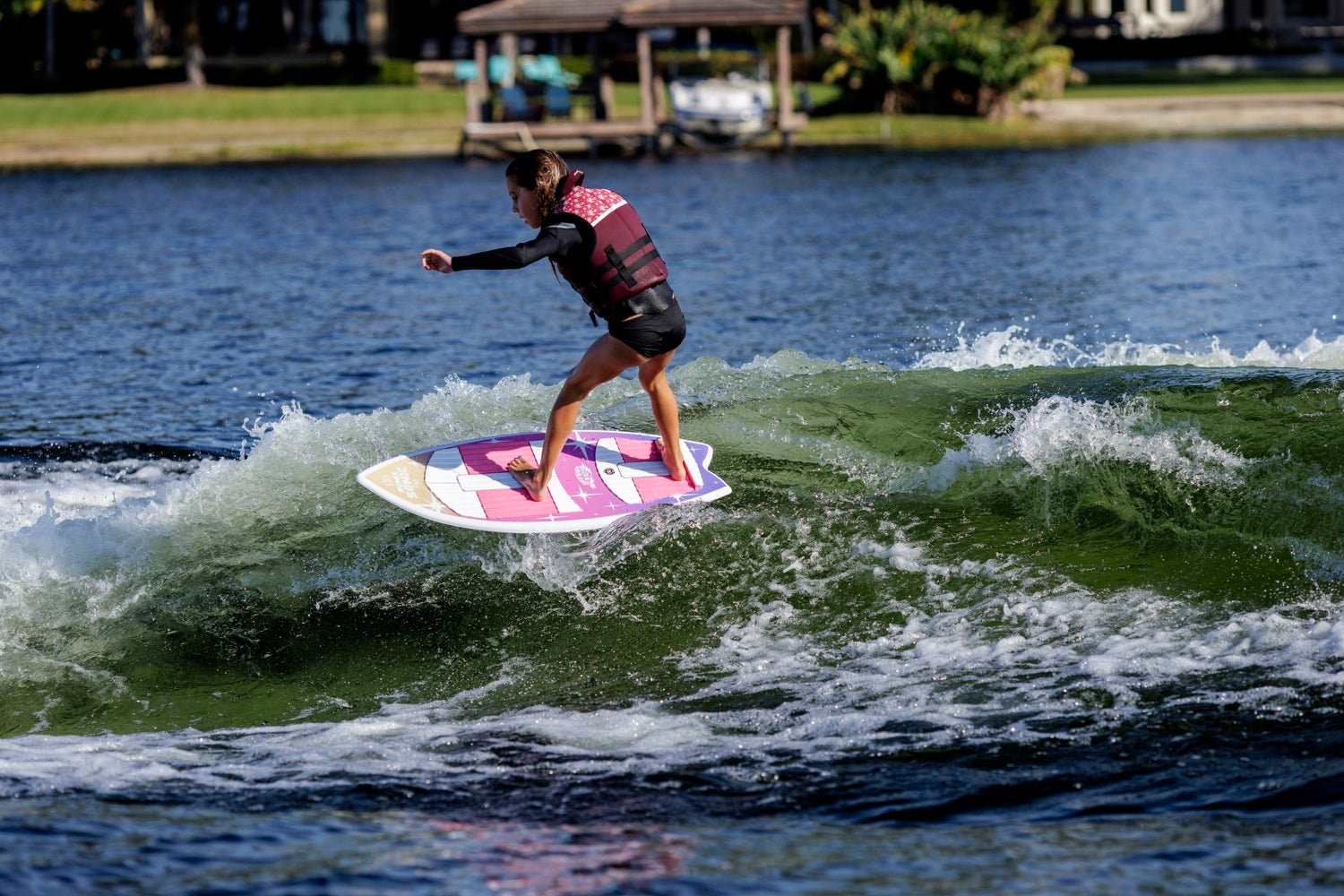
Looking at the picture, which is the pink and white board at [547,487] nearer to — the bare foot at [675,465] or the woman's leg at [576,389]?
the bare foot at [675,465]

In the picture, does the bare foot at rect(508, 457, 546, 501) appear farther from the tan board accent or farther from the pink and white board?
the tan board accent

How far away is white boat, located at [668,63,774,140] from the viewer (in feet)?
129

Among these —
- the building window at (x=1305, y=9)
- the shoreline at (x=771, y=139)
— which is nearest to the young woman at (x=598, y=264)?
the shoreline at (x=771, y=139)

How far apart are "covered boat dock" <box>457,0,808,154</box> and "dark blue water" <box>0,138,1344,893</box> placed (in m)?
23.0

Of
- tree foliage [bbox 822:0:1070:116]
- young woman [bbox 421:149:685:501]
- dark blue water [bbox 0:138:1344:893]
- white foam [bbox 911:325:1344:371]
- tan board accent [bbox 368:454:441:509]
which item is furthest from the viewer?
tree foliage [bbox 822:0:1070:116]

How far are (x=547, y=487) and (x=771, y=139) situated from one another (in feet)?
109

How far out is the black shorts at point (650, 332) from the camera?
8.33 meters

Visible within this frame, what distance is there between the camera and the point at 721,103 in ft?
130

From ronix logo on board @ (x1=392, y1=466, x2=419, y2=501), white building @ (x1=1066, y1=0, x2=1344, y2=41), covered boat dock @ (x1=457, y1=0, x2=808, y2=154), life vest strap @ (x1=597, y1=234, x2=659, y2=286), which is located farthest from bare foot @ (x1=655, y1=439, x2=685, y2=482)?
white building @ (x1=1066, y1=0, x2=1344, y2=41)

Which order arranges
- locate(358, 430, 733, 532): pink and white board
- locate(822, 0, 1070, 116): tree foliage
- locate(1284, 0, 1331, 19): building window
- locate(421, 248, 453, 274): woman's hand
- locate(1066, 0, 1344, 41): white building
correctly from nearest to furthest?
locate(421, 248, 453, 274): woman's hand
locate(358, 430, 733, 532): pink and white board
locate(822, 0, 1070, 116): tree foliage
locate(1066, 0, 1344, 41): white building
locate(1284, 0, 1331, 19): building window

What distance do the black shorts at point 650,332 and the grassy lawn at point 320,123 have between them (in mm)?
31151

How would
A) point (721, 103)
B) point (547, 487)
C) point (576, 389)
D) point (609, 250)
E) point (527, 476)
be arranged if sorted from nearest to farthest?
1. point (609, 250)
2. point (576, 389)
3. point (547, 487)
4. point (527, 476)
5. point (721, 103)

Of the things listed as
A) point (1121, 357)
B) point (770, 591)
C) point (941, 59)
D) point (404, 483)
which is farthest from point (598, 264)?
point (941, 59)

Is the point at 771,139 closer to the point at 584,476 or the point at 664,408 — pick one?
the point at 584,476
